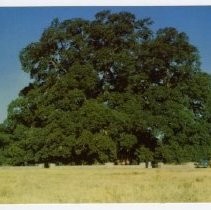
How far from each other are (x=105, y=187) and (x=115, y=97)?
10129 millimetres

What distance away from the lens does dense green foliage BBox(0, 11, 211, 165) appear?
3025 cm

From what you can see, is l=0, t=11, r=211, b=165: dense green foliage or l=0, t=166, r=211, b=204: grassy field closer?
l=0, t=166, r=211, b=204: grassy field

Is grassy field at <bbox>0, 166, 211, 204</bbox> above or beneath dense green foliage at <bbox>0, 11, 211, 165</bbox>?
beneath

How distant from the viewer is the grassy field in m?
19.3

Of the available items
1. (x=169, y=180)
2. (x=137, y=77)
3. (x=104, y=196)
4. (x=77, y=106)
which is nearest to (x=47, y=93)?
(x=77, y=106)

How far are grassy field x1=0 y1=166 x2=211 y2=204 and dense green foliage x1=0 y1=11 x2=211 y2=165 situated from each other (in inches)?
181

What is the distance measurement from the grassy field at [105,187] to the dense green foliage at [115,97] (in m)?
4.59

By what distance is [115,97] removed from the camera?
31.0 meters

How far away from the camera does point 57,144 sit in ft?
102

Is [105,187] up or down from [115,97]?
down

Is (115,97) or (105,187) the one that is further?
(115,97)
